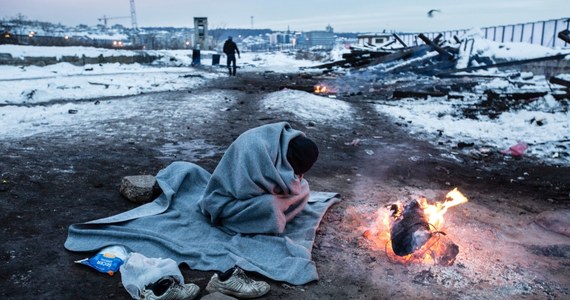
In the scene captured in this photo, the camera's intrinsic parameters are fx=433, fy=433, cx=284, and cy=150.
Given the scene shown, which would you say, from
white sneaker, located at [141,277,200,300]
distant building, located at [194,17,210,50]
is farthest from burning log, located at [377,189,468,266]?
distant building, located at [194,17,210,50]

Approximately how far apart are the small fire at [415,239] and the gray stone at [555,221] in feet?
4.16

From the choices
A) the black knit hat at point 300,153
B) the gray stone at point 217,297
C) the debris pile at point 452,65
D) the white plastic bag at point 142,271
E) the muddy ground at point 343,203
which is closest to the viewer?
the gray stone at point 217,297

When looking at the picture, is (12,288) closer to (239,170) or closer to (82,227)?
(82,227)

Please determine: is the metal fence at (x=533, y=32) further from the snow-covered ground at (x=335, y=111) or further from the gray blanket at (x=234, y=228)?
the gray blanket at (x=234, y=228)

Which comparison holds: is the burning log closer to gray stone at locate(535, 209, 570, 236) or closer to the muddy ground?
the muddy ground

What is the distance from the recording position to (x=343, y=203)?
16.7 feet

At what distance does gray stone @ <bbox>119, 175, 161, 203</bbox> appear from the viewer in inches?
185

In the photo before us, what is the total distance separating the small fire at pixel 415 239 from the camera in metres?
3.71

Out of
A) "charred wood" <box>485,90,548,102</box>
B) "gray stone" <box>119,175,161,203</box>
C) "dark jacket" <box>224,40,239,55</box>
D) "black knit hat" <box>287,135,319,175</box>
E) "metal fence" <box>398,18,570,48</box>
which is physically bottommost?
"gray stone" <box>119,175,161,203</box>

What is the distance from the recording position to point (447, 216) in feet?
15.7

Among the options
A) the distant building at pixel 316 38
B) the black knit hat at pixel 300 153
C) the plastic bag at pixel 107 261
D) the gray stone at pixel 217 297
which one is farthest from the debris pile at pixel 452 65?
the distant building at pixel 316 38

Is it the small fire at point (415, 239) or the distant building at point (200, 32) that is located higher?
the distant building at point (200, 32)

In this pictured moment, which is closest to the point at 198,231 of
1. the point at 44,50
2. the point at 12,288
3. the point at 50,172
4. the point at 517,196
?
the point at 12,288

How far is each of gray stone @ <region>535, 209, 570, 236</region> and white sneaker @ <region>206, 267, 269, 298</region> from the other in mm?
3248
